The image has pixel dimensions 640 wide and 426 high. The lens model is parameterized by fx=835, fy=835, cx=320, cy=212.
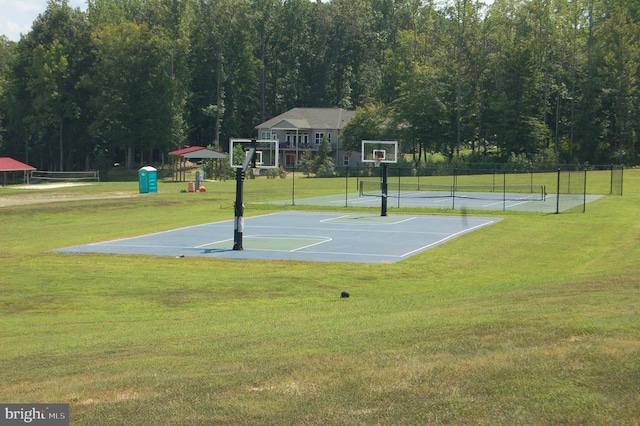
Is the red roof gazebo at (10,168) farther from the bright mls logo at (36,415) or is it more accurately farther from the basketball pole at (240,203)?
the bright mls logo at (36,415)

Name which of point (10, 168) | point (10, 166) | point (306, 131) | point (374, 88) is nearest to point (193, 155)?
point (10, 168)

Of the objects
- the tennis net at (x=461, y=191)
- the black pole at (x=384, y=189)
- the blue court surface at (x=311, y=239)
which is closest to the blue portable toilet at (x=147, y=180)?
the tennis net at (x=461, y=191)

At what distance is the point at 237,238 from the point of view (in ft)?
86.9

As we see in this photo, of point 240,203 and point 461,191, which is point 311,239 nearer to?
point 240,203

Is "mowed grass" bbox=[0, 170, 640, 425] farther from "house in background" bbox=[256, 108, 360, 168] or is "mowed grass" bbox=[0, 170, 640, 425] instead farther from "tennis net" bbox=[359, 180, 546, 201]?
"house in background" bbox=[256, 108, 360, 168]

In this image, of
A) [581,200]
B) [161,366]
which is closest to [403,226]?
[581,200]

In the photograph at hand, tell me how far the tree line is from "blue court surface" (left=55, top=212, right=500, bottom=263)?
172 ft

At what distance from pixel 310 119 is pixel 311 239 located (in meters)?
78.6

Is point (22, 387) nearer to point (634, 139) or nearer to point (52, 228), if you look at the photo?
point (52, 228)

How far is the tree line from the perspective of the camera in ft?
287

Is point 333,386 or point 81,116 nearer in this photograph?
point 333,386

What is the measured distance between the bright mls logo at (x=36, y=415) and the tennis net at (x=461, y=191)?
141 feet

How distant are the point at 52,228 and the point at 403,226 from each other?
15.0 meters

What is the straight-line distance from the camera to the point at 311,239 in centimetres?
2991
